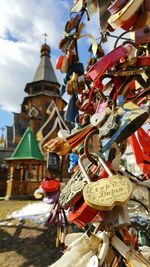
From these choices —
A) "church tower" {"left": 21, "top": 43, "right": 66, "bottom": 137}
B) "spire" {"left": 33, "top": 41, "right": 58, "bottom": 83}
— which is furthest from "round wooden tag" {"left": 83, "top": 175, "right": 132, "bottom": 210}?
"spire" {"left": 33, "top": 41, "right": 58, "bottom": 83}

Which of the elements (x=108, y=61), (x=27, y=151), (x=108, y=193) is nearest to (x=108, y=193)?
(x=108, y=193)

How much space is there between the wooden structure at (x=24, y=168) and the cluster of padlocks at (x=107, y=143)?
13870 mm

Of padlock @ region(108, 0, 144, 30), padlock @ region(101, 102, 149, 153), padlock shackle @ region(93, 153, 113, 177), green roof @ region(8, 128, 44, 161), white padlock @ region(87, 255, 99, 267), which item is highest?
green roof @ region(8, 128, 44, 161)

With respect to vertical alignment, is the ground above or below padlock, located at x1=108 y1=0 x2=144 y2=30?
below

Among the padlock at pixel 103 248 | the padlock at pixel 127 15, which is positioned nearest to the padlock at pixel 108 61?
the padlock at pixel 127 15

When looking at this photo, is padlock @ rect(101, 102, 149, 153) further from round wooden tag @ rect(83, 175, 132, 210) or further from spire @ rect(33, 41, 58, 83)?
spire @ rect(33, 41, 58, 83)

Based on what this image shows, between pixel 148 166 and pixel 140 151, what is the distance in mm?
→ 92

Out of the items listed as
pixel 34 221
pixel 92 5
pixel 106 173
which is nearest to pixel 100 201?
pixel 106 173

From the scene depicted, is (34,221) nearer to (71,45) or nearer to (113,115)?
(71,45)

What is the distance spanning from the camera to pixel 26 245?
590 cm

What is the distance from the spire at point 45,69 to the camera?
92.4 ft

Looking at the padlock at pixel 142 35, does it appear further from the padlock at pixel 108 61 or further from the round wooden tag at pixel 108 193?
the round wooden tag at pixel 108 193

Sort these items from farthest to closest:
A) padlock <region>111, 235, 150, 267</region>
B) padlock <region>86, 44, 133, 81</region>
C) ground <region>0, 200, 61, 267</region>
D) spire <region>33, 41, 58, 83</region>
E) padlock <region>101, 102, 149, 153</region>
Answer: spire <region>33, 41, 58, 83</region>
ground <region>0, 200, 61, 267</region>
padlock <region>86, 44, 133, 81</region>
padlock <region>101, 102, 149, 153</region>
padlock <region>111, 235, 150, 267</region>

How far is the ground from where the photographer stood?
16.9ft
